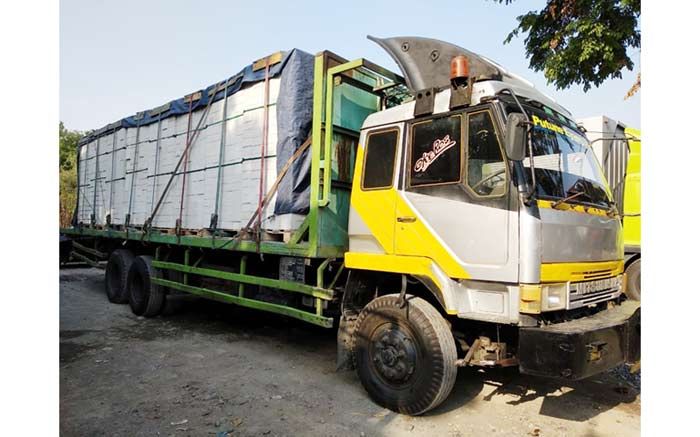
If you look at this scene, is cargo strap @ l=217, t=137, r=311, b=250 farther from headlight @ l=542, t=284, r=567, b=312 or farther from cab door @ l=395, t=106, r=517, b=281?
headlight @ l=542, t=284, r=567, b=312

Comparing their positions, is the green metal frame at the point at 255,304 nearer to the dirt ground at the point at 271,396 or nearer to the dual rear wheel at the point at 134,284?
the dual rear wheel at the point at 134,284

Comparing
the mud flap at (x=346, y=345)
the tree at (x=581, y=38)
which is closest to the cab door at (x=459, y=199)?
the mud flap at (x=346, y=345)

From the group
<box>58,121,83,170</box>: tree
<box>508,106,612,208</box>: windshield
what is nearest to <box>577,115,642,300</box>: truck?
<box>508,106,612,208</box>: windshield

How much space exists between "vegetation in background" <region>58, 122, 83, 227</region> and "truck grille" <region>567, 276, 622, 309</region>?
19368 mm

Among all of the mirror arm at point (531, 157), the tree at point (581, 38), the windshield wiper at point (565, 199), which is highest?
the tree at point (581, 38)

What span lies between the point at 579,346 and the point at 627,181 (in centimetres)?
565

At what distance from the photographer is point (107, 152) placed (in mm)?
9086

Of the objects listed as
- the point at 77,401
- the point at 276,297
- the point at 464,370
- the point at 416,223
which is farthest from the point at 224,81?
the point at 464,370

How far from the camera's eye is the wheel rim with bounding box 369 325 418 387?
3764 millimetres

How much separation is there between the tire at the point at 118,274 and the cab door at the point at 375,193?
18.6 ft

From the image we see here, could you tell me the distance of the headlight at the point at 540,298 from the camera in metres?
3.21

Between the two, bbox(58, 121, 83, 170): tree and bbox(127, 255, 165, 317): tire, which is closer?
bbox(127, 255, 165, 317): tire

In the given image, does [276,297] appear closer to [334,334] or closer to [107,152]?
[334,334]

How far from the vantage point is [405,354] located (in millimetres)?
3787
